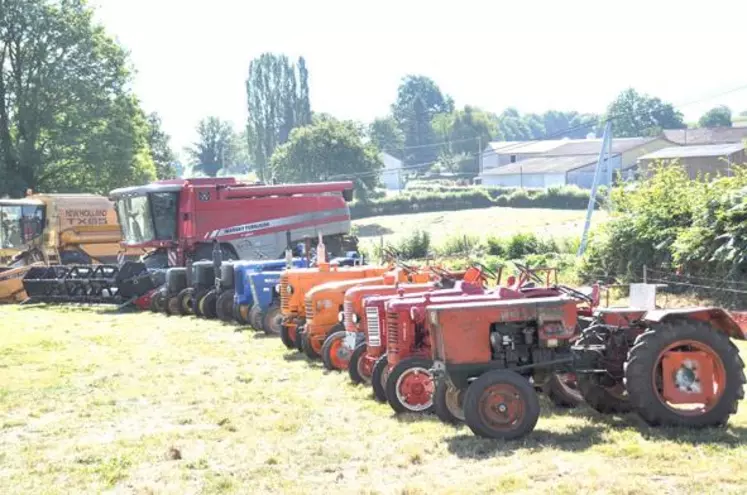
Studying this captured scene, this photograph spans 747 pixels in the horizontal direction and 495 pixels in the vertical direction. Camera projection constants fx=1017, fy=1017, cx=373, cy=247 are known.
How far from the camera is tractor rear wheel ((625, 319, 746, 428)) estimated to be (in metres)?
7.78

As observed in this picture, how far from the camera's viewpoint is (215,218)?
1005 inches

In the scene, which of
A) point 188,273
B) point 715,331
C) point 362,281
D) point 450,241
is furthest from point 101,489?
point 450,241

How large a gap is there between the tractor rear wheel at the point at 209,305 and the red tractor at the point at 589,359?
1158 cm

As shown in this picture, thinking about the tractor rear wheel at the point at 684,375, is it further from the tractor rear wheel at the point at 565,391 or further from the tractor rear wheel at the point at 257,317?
the tractor rear wheel at the point at 257,317

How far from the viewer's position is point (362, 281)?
1265 centimetres

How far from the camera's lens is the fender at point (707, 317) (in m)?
8.02

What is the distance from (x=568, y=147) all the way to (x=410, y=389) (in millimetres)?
86421

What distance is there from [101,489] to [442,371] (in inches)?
111

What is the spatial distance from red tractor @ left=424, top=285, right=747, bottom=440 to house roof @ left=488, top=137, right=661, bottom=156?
67.4 meters

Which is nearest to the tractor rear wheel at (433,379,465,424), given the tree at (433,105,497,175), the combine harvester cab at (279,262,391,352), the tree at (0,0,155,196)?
the combine harvester cab at (279,262,391,352)

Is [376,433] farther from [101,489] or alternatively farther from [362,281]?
[362,281]

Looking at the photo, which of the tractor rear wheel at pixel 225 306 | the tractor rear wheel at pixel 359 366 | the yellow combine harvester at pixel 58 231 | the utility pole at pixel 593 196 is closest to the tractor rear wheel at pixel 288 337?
the tractor rear wheel at pixel 359 366

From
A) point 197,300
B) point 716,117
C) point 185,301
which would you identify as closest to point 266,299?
point 197,300

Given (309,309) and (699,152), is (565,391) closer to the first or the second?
(309,309)
